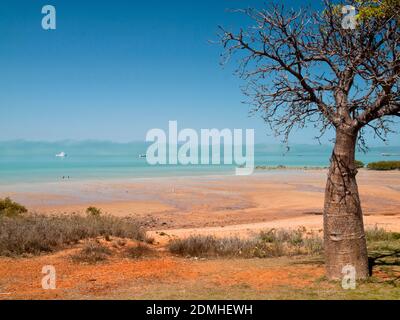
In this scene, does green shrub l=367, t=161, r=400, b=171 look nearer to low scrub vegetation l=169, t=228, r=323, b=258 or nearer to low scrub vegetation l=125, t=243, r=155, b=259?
low scrub vegetation l=169, t=228, r=323, b=258

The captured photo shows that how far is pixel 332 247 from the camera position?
8.06 m

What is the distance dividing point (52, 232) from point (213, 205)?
14.8 m

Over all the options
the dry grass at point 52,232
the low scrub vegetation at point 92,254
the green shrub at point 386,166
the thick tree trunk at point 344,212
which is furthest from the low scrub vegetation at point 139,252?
the green shrub at point 386,166

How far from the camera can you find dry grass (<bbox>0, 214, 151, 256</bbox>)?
1137 centimetres

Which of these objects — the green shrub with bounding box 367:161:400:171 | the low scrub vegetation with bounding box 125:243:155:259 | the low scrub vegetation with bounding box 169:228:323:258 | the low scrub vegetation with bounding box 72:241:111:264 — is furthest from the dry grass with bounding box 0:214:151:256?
the green shrub with bounding box 367:161:400:171

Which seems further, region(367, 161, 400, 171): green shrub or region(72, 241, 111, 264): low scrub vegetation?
region(367, 161, 400, 171): green shrub

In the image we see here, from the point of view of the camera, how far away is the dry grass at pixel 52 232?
1137 centimetres

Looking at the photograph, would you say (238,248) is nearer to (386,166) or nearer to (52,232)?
(52,232)

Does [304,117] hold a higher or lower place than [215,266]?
higher

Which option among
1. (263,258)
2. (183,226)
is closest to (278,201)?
(183,226)

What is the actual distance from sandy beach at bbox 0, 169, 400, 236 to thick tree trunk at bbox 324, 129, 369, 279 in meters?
7.44
